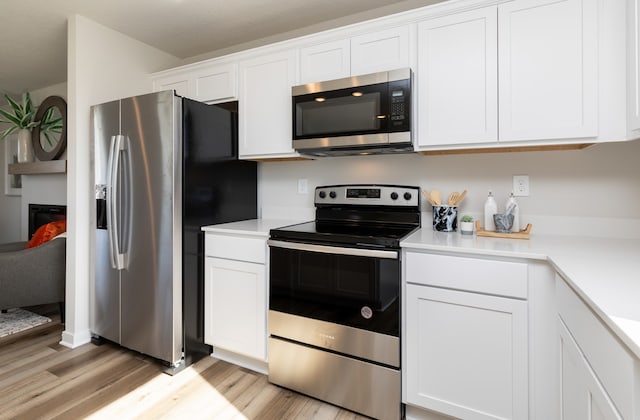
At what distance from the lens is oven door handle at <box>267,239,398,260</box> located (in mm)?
1560

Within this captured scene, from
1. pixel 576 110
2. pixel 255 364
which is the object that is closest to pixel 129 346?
pixel 255 364

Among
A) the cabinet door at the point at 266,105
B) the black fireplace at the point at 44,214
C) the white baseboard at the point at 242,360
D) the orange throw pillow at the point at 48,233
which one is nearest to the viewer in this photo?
the white baseboard at the point at 242,360

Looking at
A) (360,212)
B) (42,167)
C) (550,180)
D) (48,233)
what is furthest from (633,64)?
(42,167)

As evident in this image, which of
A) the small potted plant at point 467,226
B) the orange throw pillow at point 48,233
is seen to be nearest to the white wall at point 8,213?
the orange throw pillow at point 48,233

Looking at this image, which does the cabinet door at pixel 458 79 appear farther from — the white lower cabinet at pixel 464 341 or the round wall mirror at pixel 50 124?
the round wall mirror at pixel 50 124

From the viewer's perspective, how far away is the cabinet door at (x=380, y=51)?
6.05ft

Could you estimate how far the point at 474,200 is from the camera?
6.53 ft

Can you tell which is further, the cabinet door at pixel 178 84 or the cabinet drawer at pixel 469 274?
the cabinet door at pixel 178 84

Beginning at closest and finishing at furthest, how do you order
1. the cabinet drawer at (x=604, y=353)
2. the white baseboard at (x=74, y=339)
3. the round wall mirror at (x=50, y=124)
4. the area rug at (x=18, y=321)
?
the cabinet drawer at (x=604, y=353) < the white baseboard at (x=74, y=339) < the area rug at (x=18, y=321) < the round wall mirror at (x=50, y=124)

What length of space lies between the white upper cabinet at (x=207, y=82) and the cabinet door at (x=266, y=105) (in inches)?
3.9

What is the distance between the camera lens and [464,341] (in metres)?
1.47

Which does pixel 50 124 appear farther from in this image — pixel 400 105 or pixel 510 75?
pixel 510 75

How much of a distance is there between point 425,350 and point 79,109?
9.03 feet

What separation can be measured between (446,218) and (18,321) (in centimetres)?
355
